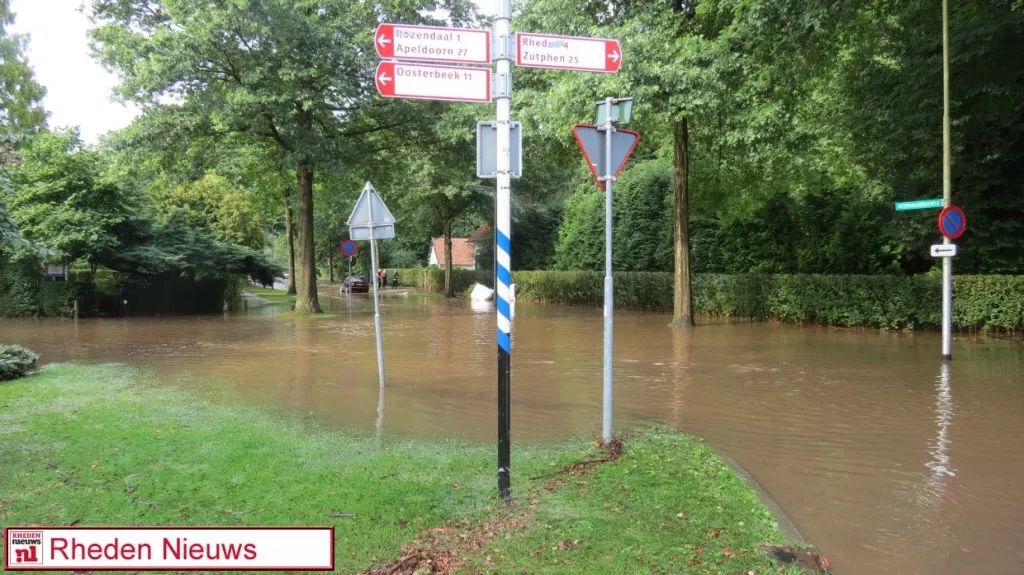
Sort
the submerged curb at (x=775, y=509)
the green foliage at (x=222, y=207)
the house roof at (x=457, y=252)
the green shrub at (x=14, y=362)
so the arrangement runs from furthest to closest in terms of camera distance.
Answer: the house roof at (x=457, y=252) < the green foliage at (x=222, y=207) < the green shrub at (x=14, y=362) < the submerged curb at (x=775, y=509)

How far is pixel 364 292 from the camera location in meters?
50.1

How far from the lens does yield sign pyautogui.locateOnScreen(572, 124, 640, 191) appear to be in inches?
225

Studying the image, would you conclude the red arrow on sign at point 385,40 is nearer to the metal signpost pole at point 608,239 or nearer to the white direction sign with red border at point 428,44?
the white direction sign with red border at point 428,44

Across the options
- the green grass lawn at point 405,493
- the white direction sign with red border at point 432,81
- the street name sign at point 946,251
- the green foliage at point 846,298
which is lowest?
the green grass lawn at point 405,493

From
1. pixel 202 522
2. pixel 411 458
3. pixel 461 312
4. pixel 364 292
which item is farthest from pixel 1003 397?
pixel 364 292

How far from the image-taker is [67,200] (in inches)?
847

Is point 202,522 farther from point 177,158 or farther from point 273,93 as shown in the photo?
point 177,158

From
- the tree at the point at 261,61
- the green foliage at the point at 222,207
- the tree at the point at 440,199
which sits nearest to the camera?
the tree at the point at 261,61

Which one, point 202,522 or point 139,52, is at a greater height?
point 139,52

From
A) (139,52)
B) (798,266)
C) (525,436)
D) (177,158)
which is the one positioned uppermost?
(139,52)

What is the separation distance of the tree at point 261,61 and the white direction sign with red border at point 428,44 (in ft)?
52.5

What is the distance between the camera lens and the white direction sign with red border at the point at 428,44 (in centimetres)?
452

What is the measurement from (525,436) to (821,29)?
9.59 m

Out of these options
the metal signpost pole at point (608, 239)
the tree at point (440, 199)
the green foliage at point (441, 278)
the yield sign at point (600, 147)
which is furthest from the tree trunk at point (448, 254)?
the yield sign at point (600, 147)
